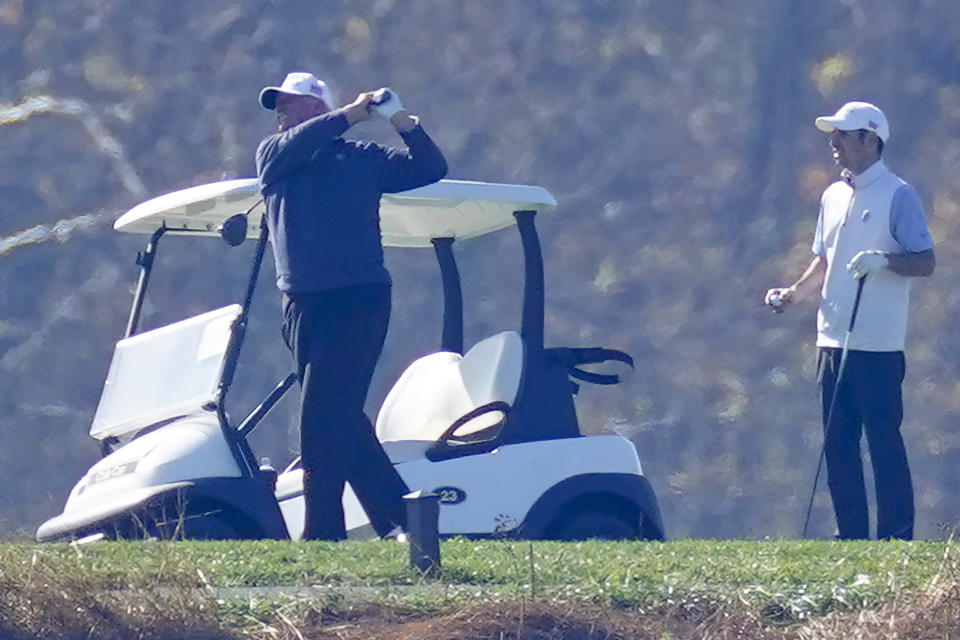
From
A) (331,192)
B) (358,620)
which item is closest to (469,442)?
(331,192)

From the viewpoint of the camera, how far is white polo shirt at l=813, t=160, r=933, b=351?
22.5 feet

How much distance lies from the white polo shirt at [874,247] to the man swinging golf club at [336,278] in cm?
157

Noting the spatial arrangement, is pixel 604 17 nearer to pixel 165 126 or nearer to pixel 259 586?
pixel 165 126

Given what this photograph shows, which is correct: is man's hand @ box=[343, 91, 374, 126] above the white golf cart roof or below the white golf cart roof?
above

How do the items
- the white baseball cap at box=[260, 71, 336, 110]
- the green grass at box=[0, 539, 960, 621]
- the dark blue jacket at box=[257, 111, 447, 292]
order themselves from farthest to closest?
the white baseball cap at box=[260, 71, 336, 110] < the dark blue jacket at box=[257, 111, 447, 292] < the green grass at box=[0, 539, 960, 621]

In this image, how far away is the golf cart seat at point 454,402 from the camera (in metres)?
6.92

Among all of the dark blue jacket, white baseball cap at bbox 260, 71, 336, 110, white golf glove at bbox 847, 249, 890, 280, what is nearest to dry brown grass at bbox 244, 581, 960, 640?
the dark blue jacket

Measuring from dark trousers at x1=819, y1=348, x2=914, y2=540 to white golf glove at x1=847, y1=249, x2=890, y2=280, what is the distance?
314 millimetres

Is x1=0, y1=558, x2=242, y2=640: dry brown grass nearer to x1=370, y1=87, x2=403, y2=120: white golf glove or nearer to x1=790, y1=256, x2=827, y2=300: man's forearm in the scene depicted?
x1=370, y1=87, x2=403, y2=120: white golf glove

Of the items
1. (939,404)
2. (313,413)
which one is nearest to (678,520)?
(939,404)

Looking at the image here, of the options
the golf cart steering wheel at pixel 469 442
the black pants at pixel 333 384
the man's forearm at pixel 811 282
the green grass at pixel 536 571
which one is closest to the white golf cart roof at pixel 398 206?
the black pants at pixel 333 384

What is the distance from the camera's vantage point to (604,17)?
15445 millimetres

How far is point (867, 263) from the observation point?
6.72m

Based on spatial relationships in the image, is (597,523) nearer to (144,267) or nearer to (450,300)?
(450,300)
